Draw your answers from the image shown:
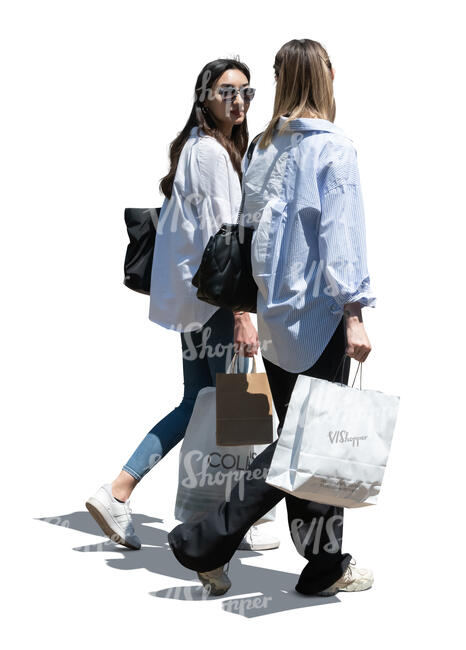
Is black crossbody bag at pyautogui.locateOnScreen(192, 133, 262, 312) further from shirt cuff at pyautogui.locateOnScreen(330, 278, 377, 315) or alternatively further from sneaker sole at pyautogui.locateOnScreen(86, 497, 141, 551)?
sneaker sole at pyautogui.locateOnScreen(86, 497, 141, 551)

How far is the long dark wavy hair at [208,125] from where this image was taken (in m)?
5.57

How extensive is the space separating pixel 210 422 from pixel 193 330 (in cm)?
46

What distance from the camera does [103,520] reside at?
563 cm

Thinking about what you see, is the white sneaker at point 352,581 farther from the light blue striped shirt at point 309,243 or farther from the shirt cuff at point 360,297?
the shirt cuff at point 360,297

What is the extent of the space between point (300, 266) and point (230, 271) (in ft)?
1.03

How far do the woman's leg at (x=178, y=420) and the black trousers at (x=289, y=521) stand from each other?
78 centimetres

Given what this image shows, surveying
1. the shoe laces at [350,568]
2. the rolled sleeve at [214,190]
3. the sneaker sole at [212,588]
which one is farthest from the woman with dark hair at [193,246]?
the sneaker sole at [212,588]

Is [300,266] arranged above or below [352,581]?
above

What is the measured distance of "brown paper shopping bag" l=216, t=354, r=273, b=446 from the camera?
16.7 ft

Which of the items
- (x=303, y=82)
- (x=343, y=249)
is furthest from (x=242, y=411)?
(x=303, y=82)

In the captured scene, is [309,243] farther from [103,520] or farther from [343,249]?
[103,520]

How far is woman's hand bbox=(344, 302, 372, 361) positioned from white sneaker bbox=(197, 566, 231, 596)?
1.12m

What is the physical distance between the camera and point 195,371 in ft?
18.6

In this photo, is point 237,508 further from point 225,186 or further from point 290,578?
point 225,186
